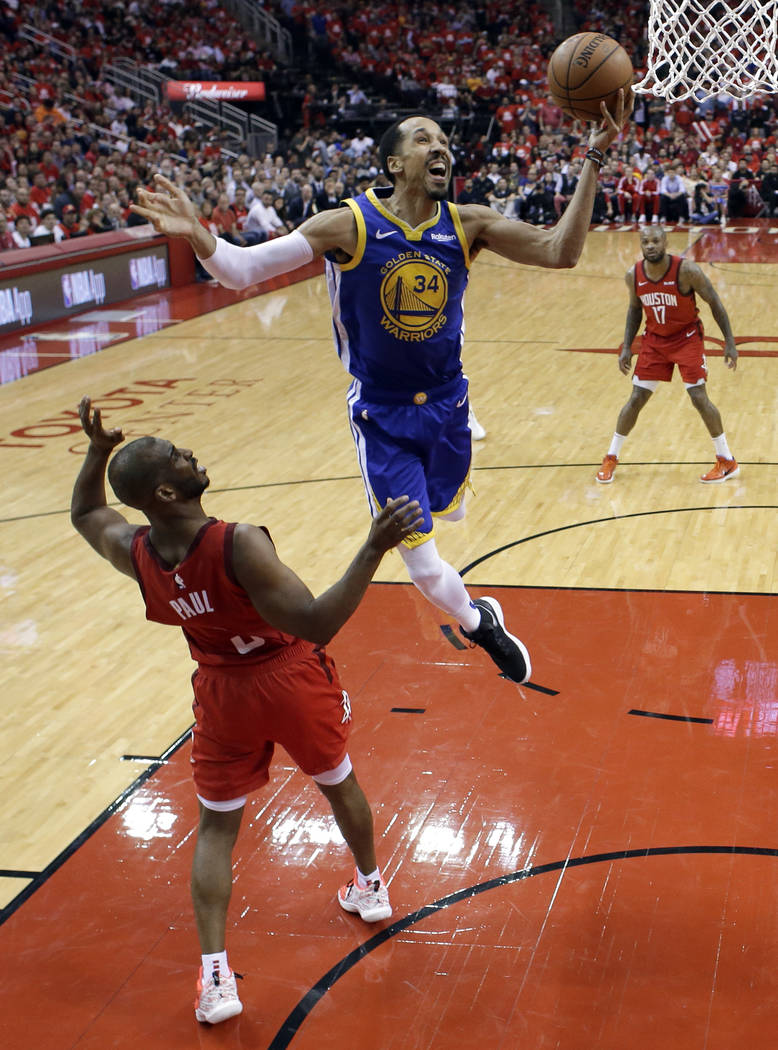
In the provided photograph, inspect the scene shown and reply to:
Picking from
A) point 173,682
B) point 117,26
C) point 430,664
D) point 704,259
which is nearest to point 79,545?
point 173,682

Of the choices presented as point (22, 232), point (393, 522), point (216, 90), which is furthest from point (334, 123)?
point (393, 522)

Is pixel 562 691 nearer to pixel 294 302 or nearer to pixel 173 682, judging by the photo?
pixel 173 682

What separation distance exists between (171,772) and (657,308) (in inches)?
185

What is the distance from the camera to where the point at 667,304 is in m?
7.82

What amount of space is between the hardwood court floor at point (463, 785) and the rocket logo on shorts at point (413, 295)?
167cm

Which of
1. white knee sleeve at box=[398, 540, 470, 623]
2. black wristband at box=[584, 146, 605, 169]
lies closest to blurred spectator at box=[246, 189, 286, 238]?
white knee sleeve at box=[398, 540, 470, 623]

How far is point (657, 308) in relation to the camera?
7863 millimetres

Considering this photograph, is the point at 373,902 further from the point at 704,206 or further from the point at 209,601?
the point at 704,206

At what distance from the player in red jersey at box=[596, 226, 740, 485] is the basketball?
3524 millimetres

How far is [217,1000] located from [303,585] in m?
1.27

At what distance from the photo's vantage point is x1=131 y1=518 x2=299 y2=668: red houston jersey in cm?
302

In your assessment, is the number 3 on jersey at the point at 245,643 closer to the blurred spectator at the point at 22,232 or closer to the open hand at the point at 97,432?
Answer: the open hand at the point at 97,432

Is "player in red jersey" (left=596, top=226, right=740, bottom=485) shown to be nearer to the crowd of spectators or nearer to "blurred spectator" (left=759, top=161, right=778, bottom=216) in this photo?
the crowd of spectators

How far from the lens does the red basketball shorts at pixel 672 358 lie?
7.92 metres
